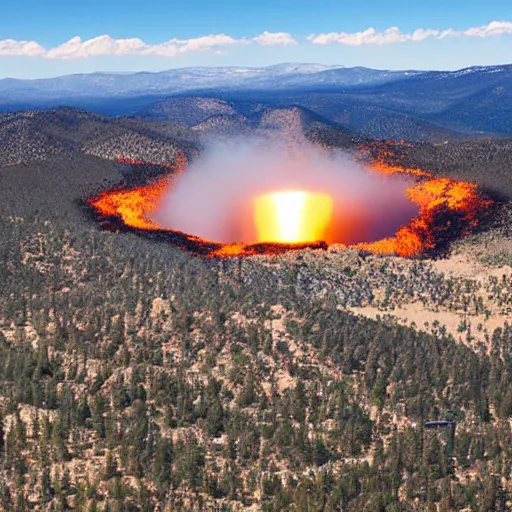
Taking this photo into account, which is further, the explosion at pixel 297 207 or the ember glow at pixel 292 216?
the ember glow at pixel 292 216

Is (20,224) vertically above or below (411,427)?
above

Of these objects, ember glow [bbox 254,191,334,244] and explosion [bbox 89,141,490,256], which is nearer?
explosion [bbox 89,141,490,256]

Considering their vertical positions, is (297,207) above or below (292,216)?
above

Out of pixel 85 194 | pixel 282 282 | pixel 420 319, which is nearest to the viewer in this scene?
pixel 420 319

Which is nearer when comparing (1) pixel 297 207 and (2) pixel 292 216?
(2) pixel 292 216

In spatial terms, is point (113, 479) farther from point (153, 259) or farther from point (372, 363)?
point (153, 259)

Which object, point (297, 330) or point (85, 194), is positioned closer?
point (297, 330)

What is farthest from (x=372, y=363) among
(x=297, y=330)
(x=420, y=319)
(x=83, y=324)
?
(x=83, y=324)

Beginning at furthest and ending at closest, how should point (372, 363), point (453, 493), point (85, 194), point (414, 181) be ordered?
point (414, 181) → point (85, 194) → point (372, 363) → point (453, 493)
